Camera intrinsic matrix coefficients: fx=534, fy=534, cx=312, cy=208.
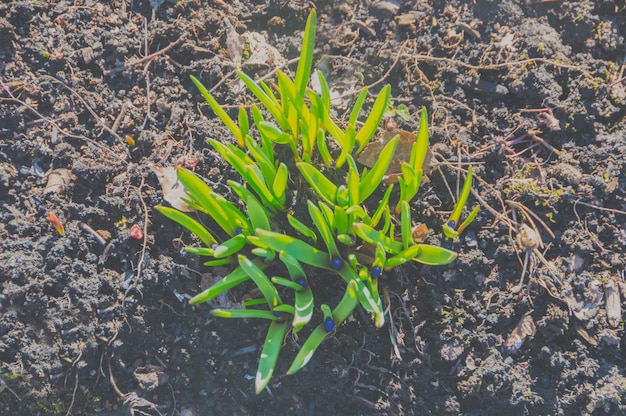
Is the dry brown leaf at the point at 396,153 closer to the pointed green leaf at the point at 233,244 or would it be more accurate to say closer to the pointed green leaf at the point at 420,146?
the pointed green leaf at the point at 420,146

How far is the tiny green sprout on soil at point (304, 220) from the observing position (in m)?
1.87

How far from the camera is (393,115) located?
2334mm

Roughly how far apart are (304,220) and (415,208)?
1.55 ft

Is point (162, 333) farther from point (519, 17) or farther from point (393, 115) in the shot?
point (519, 17)

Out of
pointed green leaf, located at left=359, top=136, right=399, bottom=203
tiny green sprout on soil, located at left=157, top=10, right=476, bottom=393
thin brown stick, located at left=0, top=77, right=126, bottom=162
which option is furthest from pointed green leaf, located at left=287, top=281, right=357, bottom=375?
thin brown stick, located at left=0, top=77, right=126, bottom=162

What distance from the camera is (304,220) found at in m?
2.17

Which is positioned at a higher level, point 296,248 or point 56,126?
point 56,126

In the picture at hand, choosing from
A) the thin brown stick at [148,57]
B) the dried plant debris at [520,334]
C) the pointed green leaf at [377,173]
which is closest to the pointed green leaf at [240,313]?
the pointed green leaf at [377,173]

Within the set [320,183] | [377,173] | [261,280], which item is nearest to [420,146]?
[377,173]

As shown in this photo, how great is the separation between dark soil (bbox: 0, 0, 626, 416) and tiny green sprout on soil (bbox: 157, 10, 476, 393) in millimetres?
174

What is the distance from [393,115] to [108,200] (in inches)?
49.7

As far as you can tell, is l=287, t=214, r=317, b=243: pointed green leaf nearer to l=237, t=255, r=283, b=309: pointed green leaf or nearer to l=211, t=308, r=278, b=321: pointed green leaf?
l=237, t=255, r=283, b=309: pointed green leaf

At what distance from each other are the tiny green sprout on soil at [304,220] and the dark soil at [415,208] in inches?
6.9

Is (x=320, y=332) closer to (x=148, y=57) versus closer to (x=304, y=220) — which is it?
(x=304, y=220)
